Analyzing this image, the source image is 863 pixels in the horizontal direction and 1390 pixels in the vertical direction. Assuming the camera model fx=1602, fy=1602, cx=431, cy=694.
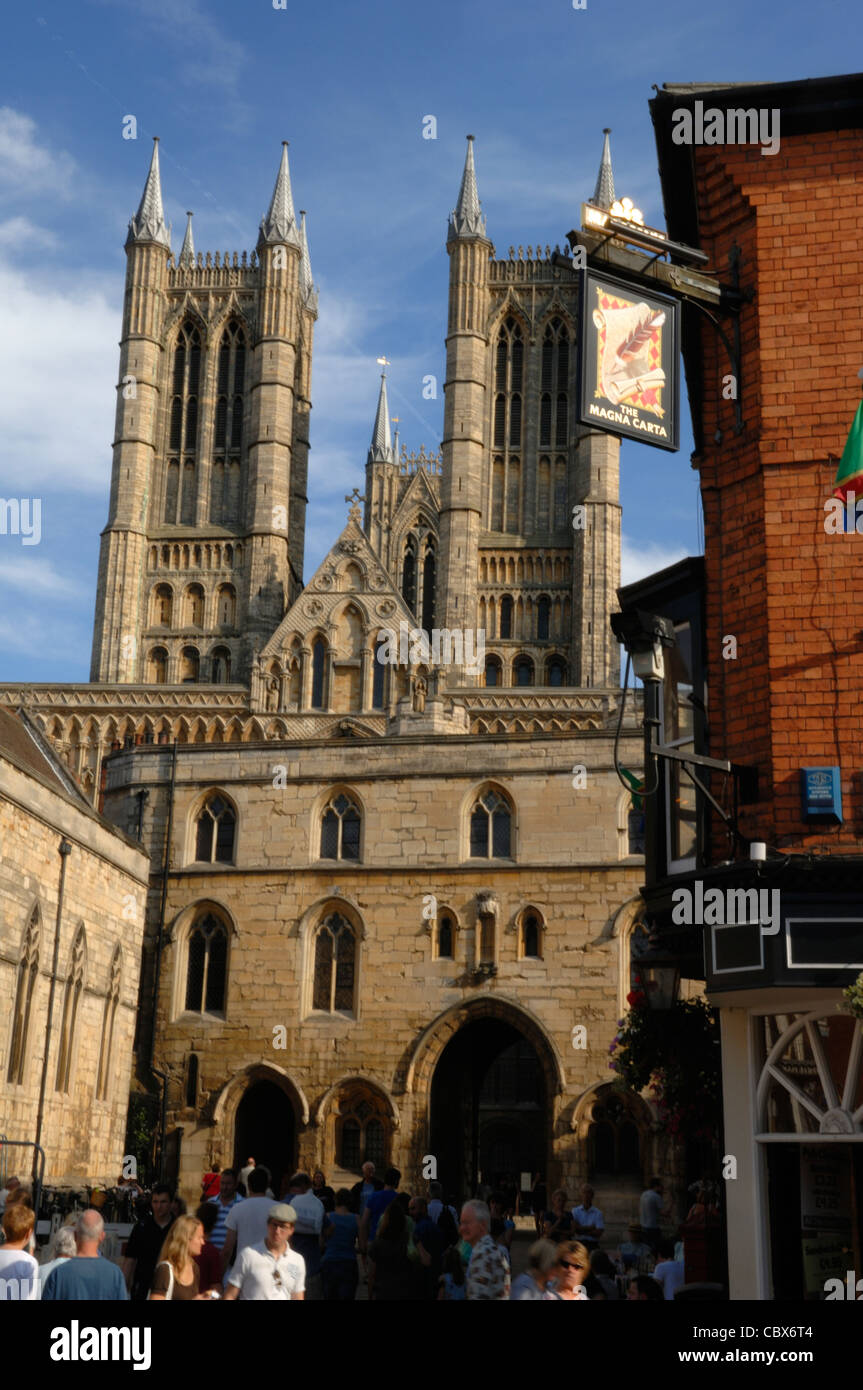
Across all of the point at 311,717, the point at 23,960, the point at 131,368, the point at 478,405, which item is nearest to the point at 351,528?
the point at 311,717

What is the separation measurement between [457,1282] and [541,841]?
1917 cm

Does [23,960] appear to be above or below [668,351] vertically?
below

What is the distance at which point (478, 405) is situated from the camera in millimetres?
76375

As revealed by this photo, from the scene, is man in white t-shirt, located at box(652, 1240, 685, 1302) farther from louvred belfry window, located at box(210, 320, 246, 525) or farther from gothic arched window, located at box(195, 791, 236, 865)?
louvred belfry window, located at box(210, 320, 246, 525)

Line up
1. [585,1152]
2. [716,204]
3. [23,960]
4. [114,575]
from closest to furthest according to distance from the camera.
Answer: [716,204], [23,960], [585,1152], [114,575]

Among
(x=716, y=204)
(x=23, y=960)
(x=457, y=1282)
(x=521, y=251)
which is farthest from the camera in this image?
(x=521, y=251)

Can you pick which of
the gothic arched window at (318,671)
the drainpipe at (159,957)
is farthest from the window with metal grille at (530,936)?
the gothic arched window at (318,671)

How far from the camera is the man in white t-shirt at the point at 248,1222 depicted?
10363 millimetres

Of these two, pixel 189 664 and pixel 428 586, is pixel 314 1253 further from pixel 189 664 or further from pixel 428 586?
pixel 428 586

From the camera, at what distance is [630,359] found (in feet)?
42.9

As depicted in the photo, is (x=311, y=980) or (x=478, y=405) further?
(x=478, y=405)

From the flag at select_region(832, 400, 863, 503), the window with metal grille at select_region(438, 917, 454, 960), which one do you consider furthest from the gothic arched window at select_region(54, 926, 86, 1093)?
the flag at select_region(832, 400, 863, 503)

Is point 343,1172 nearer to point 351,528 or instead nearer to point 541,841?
point 541,841

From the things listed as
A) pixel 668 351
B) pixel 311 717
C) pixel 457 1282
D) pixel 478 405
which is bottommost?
pixel 457 1282
